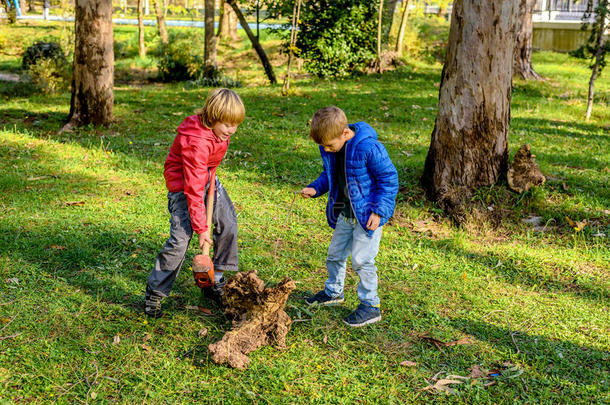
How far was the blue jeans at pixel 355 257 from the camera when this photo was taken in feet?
12.1

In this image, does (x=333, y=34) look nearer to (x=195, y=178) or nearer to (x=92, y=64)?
(x=92, y=64)

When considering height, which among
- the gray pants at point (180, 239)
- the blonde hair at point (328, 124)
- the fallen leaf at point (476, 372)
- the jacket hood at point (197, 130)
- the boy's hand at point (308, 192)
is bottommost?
the fallen leaf at point (476, 372)

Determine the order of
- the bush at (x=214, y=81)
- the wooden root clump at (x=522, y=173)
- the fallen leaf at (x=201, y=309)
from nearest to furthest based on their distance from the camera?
the fallen leaf at (x=201, y=309)
the wooden root clump at (x=522, y=173)
the bush at (x=214, y=81)

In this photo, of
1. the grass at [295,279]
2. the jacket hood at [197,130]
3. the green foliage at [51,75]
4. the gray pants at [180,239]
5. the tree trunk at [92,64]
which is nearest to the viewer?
the grass at [295,279]

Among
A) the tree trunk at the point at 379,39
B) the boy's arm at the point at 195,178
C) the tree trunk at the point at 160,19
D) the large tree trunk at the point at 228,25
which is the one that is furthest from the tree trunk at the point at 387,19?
the boy's arm at the point at 195,178

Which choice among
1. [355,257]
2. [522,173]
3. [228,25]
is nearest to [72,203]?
[355,257]

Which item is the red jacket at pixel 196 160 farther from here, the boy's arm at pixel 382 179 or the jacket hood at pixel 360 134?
the boy's arm at pixel 382 179

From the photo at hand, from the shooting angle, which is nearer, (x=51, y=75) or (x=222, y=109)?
(x=222, y=109)

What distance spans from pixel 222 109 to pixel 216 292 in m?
1.43

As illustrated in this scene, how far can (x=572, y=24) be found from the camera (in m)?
20.8

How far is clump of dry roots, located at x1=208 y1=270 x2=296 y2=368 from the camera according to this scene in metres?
3.49

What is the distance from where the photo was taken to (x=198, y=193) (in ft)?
11.3

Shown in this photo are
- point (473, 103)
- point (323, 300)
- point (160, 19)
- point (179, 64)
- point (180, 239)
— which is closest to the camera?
point (180, 239)

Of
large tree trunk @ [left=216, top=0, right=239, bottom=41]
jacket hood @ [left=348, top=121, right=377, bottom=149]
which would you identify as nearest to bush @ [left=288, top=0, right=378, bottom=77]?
large tree trunk @ [left=216, top=0, right=239, bottom=41]
